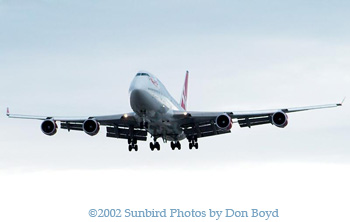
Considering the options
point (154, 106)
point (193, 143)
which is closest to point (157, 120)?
point (154, 106)

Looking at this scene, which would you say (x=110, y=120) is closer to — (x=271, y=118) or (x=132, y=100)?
(x=132, y=100)

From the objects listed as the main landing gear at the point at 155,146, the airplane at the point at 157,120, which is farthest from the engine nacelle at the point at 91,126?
the main landing gear at the point at 155,146

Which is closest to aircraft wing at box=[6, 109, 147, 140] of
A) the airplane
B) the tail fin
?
the airplane

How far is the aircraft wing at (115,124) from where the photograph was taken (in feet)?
192

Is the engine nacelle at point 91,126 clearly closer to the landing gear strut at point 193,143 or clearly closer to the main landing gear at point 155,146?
the main landing gear at point 155,146

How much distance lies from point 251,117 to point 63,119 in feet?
55.6

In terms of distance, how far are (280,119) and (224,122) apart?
187 inches

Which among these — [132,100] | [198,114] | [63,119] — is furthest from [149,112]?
[63,119]

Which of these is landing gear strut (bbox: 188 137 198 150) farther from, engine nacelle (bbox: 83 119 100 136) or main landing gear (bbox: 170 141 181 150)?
engine nacelle (bbox: 83 119 100 136)

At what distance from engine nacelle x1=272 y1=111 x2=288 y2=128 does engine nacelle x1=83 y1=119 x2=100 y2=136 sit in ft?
50.0

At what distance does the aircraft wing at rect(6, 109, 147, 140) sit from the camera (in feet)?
192

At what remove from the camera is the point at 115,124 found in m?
60.7

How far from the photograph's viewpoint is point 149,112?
54.2 m

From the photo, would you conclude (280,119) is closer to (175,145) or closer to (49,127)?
(175,145)
